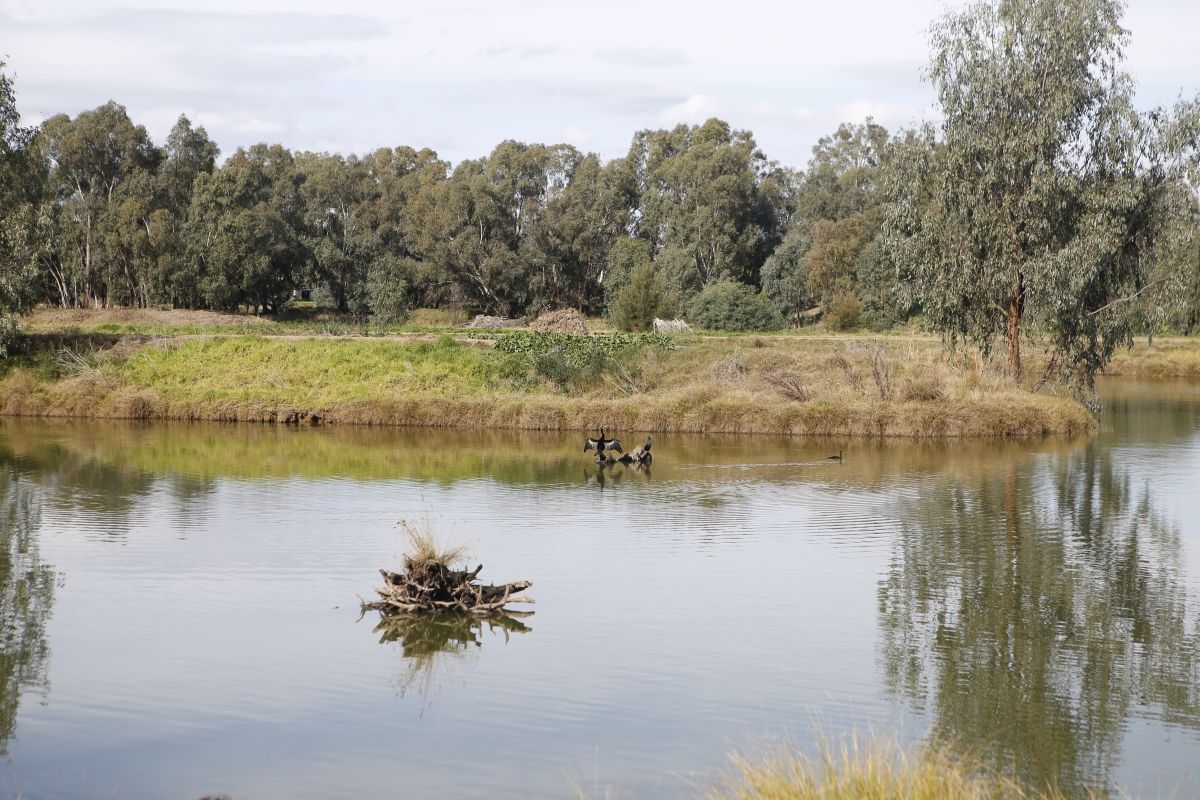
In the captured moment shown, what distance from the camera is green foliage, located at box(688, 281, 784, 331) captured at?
61.6m

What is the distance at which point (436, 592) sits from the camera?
15375 mm

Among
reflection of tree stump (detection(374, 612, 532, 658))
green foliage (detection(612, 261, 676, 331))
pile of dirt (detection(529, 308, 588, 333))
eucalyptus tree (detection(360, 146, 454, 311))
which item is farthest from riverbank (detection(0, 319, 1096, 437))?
eucalyptus tree (detection(360, 146, 454, 311))

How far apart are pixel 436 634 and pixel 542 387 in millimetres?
22955

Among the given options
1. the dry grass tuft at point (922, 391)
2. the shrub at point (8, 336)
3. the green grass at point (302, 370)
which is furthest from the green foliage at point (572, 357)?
the shrub at point (8, 336)

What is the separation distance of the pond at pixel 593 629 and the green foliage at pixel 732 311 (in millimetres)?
33759

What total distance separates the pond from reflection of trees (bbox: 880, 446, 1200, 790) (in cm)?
5

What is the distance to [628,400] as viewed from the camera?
116 feet

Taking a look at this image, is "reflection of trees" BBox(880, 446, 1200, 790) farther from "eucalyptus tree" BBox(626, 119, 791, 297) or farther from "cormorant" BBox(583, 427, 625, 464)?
"eucalyptus tree" BBox(626, 119, 791, 297)

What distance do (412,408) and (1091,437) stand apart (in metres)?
18.2

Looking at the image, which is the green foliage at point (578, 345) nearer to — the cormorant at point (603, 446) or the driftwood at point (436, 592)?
the cormorant at point (603, 446)

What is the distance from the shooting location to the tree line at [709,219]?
1309 inches

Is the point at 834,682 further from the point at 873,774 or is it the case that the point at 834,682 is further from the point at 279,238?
the point at 279,238

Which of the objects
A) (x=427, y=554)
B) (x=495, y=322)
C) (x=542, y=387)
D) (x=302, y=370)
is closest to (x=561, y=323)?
(x=495, y=322)

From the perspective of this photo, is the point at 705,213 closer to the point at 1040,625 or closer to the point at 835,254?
the point at 835,254
